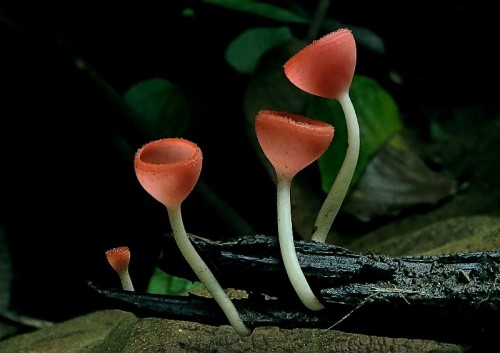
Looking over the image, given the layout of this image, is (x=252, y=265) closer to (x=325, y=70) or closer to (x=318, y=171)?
(x=325, y=70)

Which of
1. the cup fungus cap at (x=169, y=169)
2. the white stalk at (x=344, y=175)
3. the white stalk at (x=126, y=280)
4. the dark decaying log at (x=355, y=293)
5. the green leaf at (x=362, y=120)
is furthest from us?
the green leaf at (x=362, y=120)

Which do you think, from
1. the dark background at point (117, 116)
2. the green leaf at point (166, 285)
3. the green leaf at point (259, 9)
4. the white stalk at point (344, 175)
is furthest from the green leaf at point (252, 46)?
the white stalk at point (344, 175)

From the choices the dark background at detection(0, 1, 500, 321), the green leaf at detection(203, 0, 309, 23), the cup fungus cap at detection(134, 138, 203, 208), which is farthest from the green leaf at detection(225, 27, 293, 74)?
the cup fungus cap at detection(134, 138, 203, 208)

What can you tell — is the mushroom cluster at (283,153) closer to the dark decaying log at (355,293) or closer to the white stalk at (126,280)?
the dark decaying log at (355,293)

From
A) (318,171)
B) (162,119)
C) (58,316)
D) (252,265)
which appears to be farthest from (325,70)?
(58,316)

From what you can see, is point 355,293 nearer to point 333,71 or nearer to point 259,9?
point 333,71
